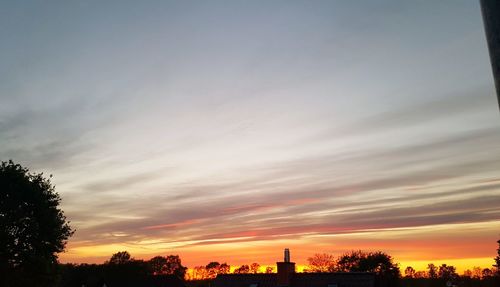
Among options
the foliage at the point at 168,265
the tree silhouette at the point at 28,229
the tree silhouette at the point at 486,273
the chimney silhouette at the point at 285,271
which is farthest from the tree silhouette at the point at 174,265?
the tree silhouette at the point at 28,229

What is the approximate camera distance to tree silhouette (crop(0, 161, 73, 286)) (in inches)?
1560

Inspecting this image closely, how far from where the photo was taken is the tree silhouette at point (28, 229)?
1560 inches

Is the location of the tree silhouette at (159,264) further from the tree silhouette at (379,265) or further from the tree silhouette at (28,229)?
the tree silhouette at (28,229)

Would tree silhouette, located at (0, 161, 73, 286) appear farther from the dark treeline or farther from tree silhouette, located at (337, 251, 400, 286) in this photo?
tree silhouette, located at (337, 251, 400, 286)

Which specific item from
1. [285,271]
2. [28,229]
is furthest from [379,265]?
[28,229]

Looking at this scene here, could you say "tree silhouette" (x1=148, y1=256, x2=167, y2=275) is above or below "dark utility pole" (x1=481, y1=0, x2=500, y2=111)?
below

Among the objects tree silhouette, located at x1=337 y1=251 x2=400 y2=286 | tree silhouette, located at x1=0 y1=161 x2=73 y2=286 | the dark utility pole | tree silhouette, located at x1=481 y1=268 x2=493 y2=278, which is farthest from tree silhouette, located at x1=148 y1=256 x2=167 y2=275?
the dark utility pole

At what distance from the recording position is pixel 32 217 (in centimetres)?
4281

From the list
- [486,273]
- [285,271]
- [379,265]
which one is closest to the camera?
[285,271]

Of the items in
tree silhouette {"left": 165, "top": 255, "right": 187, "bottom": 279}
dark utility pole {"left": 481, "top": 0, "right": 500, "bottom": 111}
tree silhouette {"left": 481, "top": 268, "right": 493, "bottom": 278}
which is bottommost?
tree silhouette {"left": 481, "top": 268, "right": 493, "bottom": 278}

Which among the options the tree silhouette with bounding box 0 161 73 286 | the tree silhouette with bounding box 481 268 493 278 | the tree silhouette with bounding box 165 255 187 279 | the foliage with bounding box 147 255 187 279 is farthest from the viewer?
the tree silhouette with bounding box 165 255 187 279

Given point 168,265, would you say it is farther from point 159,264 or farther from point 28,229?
point 28,229

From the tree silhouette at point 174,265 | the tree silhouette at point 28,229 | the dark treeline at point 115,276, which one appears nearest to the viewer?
the tree silhouette at point 28,229

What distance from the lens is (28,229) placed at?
41906 millimetres
